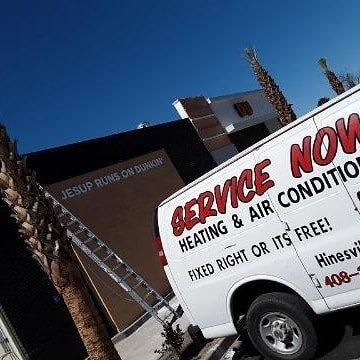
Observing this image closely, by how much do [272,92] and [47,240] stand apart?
67.0ft

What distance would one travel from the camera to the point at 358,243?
16.7 ft

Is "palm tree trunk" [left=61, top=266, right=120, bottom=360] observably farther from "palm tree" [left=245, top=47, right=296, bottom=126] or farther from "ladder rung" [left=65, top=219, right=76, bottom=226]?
"palm tree" [left=245, top=47, right=296, bottom=126]

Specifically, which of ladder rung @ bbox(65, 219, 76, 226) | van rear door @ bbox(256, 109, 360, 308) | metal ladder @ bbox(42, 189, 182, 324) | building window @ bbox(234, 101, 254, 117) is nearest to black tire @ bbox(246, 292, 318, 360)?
van rear door @ bbox(256, 109, 360, 308)

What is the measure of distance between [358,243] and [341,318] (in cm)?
208

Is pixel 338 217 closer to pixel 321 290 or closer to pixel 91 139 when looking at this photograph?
pixel 321 290

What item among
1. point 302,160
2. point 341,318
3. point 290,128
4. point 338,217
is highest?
point 290,128

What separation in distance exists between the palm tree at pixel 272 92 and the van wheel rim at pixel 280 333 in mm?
19252

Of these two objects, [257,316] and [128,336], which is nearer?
[257,316]

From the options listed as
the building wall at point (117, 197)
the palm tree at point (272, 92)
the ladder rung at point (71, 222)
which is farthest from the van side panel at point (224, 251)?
the palm tree at point (272, 92)

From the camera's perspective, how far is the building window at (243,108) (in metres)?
32.7

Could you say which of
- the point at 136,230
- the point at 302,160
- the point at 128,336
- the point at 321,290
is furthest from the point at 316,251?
the point at 136,230

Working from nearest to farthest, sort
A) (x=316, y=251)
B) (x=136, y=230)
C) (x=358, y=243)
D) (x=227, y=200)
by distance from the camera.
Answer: (x=358, y=243)
(x=316, y=251)
(x=227, y=200)
(x=136, y=230)

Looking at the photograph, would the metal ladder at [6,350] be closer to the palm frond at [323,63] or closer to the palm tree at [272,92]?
the palm tree at [272,92]

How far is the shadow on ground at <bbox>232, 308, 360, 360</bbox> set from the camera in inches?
227
